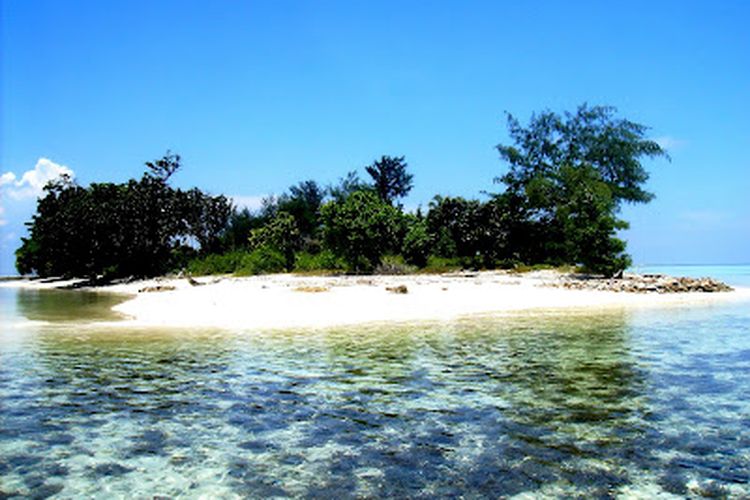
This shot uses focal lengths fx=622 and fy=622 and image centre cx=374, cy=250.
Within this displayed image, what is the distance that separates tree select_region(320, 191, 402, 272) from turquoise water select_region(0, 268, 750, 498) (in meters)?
24.2

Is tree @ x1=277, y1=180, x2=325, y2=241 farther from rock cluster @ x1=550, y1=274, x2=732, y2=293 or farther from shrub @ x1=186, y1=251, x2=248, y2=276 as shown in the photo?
rock cluster @ x1=550, y1=274, x2=732, y2=293

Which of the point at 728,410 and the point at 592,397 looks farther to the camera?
the point at 592,397

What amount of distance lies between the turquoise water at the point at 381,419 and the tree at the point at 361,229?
24202mm

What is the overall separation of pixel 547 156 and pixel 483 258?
16.0m

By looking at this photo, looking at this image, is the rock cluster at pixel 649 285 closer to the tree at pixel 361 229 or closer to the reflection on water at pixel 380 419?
the tree at pixel 361 229

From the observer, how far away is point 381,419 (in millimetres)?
6371

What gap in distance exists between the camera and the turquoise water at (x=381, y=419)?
15.2 feet

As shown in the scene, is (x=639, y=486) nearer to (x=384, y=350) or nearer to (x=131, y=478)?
(x=131, y=478)

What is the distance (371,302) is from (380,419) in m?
14.6

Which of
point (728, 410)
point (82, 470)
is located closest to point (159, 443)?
point (82, 470)

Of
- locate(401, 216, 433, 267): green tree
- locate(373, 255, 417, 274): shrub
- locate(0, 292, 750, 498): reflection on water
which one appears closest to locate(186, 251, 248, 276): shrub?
locate(373, 255, 417, 274): shrub

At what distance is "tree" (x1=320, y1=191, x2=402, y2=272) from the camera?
36.1 metres

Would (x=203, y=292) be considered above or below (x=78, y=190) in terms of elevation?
below

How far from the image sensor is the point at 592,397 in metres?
7.20
